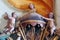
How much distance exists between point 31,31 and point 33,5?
11.2 inches

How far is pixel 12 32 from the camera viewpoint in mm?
2641

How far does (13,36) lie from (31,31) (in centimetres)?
19

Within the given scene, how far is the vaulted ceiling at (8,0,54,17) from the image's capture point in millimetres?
2734

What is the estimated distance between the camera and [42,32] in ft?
8.71

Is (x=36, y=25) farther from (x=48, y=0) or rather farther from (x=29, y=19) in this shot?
(x=48, y=0)

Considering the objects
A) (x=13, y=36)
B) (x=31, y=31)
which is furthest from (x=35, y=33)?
(x=13, y=36)

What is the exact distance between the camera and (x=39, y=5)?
2766 mm

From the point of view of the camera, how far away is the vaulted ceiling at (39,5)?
8.97ft

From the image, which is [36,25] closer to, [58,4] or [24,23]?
[24,23]

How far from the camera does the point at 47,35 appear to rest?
263cm

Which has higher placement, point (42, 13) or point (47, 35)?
point (42, 13)

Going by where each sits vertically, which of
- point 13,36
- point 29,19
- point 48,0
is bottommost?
point 13,36

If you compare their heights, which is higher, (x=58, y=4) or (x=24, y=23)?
(x=58, y=4)

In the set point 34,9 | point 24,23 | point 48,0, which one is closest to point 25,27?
point 24,23
